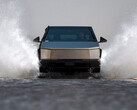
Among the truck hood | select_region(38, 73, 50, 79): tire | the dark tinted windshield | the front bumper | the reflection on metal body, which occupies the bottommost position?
select_region(38, 73, 50, 79): tire

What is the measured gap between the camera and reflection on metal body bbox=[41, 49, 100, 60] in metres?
12.2

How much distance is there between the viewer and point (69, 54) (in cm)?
1232

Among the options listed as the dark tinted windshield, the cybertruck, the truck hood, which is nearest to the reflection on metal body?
the cybertruck

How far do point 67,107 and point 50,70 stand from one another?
6.26 metres

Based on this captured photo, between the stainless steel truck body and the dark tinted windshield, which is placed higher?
the dark tinted windshield

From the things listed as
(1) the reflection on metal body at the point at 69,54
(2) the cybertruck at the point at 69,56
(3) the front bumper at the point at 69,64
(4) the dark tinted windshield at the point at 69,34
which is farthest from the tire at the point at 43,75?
(4) the dark tinted windshield at the point at 69,34

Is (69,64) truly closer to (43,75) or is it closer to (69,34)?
(43,75)

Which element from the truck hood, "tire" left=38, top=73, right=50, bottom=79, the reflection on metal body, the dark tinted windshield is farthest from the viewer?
the dark tinted windshield

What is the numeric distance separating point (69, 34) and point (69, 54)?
56.4 inches

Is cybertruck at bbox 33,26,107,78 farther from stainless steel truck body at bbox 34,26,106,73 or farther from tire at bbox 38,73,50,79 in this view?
tire at bbox 38,73,50,79

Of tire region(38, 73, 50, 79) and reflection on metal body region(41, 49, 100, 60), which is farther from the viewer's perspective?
tire region(38, 73, 50, 79)

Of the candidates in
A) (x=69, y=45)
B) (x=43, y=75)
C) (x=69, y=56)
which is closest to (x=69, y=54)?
(x=69, y=56)

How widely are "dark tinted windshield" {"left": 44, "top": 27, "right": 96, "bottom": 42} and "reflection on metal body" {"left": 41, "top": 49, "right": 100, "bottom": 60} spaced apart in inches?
37.6

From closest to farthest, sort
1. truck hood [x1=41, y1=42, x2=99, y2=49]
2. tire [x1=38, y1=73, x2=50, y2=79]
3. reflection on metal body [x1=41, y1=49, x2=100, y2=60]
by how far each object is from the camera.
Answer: reflection on metal body [x1=41, y1=49, x2=100, y2=60], truck hood [x1=41, y1=42, x2=99, y2=49], tire [x1=38, y1=73, x2=50, y2=79]
